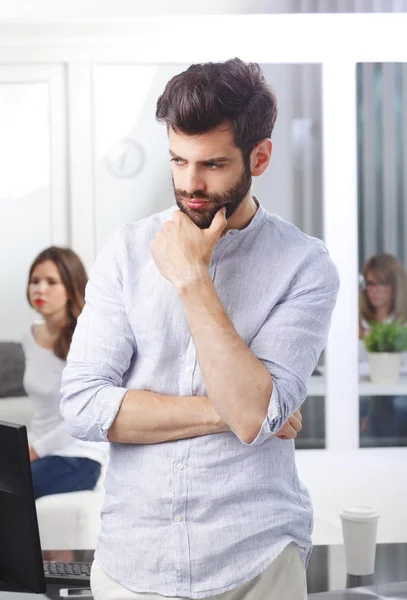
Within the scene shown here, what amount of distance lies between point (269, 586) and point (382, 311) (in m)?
3.09

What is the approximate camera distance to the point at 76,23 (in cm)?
417

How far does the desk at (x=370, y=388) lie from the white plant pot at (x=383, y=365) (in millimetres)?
31

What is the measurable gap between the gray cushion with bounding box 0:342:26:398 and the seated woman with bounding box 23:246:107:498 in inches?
4.9

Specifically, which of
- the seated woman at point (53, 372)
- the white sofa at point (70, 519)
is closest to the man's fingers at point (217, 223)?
the white sofa at point (70, 519)

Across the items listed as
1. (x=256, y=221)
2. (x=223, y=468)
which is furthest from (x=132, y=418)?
(x=256, y=221)

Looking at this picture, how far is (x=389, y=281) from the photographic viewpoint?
14.3 feet

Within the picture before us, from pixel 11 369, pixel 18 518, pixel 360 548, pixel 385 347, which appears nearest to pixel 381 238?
pixel 385 347

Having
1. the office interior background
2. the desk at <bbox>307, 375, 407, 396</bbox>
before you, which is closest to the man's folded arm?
the office interior background

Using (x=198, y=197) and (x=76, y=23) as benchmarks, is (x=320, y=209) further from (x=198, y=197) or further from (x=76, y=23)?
(x=198, y=197)

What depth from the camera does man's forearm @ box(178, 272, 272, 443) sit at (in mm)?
1350

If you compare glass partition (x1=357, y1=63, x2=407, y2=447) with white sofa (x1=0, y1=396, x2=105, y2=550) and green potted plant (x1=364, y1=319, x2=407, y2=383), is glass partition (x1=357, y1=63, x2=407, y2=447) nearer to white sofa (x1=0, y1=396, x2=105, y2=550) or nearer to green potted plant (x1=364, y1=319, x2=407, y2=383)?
green potted plant (x1=364, y1=319, x2=407, y2=383)

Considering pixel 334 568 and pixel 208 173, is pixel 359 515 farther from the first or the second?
pixel 208 173

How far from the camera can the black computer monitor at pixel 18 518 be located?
4.24ft

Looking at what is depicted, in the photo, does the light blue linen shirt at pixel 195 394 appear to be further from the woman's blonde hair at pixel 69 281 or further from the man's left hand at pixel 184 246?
the woman's blonde hair at pixel 69 281
